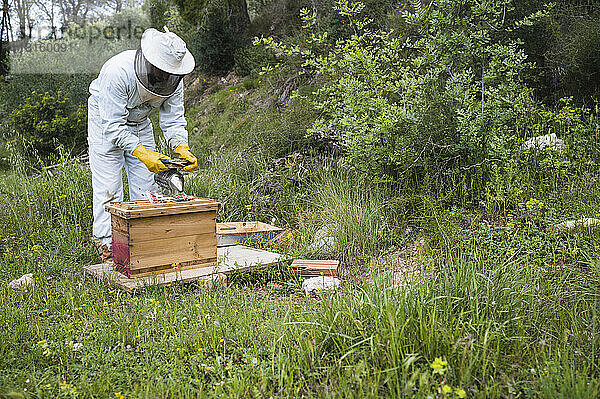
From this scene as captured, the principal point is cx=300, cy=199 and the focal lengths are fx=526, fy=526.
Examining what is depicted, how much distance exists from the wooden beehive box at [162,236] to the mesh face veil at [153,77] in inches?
38.5

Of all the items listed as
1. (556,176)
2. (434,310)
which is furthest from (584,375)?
(556,176)

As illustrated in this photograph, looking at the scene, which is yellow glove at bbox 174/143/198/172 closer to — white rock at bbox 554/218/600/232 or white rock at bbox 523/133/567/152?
white rock at bbox 554/218/600/232

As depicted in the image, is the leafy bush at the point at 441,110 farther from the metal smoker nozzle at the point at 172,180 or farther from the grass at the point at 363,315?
the metal smoker nozzle at the point at 172,180

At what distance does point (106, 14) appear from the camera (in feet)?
55.6

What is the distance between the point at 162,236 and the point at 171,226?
0.32 ft

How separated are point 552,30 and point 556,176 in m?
2.28

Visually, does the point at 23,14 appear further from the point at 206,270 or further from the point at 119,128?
the point at 206,270

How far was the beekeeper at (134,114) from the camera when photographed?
13.6ft

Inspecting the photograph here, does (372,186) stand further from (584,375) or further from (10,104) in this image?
(10,104)

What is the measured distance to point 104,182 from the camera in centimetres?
465

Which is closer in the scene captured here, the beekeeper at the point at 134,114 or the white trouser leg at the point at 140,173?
the beekeeper at the point at 134,114

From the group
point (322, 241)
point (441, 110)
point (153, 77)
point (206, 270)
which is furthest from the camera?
point (441, 110)

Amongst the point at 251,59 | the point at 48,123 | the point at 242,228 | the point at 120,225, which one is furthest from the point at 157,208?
the point at 251,59

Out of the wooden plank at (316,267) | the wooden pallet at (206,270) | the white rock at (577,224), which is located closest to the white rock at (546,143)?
the white rock at (577,224)
